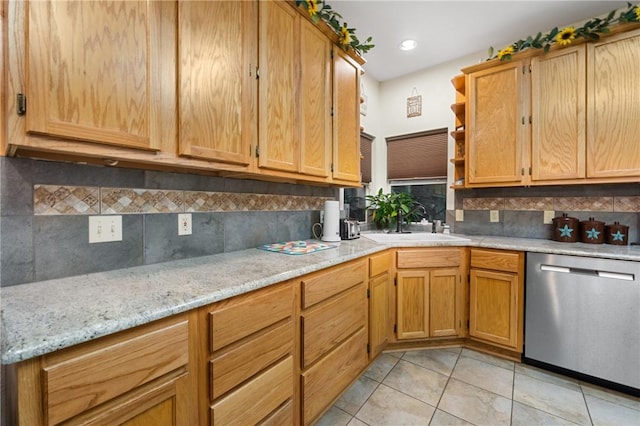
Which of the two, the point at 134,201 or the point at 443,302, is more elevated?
the point at 134,201

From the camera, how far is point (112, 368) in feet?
2.43

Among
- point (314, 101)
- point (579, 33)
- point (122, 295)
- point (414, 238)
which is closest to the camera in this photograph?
point (122, 295)

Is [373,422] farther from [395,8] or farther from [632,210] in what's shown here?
[395,8]

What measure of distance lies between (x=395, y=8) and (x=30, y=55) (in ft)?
7.49

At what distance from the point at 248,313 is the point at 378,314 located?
1.29 metres

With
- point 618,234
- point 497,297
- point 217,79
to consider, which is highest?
point 217,79

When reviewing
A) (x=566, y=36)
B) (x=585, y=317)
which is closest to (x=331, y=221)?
(x=585, y=317)

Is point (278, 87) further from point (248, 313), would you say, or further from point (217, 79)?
point (248, 313)

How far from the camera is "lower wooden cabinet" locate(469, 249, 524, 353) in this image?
2102mm

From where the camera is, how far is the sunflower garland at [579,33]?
192cm

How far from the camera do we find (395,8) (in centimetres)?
217

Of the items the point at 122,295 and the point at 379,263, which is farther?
the point at 379,263

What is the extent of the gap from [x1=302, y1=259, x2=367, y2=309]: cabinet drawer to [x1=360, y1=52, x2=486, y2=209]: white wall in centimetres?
170

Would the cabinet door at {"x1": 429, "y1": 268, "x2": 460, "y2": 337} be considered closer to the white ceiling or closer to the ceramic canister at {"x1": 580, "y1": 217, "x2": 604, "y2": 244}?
the ceramic canister at {"x1": 580, "y1": 217, "x2": 604, "y2": 244}
